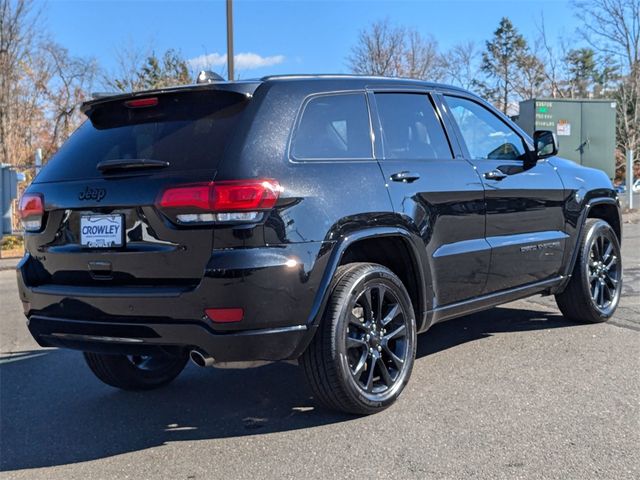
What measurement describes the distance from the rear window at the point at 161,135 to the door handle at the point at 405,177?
1.00 metres

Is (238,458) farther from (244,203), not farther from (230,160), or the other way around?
(230,160)

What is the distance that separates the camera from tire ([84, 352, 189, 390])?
4223mm

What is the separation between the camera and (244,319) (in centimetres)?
304

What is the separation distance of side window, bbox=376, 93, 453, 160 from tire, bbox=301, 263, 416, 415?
0.81m

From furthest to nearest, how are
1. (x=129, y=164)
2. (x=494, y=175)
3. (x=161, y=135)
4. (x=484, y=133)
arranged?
(x=484, y=133), (x=494, y=175), (x=161, y=135), (x=129, y=164)

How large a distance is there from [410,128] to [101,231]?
2.00 metres

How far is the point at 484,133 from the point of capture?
4832mm

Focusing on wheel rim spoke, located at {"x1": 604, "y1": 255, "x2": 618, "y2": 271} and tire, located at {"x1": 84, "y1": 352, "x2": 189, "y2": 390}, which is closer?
tire, located at {"x1": 84, "y1": 352, "x2": 189, "y2": 390}

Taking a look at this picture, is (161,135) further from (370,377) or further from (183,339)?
(370,377)

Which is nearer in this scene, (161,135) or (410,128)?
(161,135)

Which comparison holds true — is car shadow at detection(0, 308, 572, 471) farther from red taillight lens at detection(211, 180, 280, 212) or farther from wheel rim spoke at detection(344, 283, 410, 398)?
red taillight lens at detection(211, 180, 280, 212)

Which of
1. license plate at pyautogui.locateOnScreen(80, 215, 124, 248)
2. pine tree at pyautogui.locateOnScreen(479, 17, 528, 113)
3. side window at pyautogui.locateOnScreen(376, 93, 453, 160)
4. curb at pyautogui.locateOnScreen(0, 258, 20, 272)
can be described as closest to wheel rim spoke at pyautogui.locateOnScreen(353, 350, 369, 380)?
side window at pyautogui.locateOnScreen(376, 93, 453, 160)

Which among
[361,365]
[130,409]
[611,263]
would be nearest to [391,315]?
[361,365]

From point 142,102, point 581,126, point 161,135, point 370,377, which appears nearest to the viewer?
point 161,135
